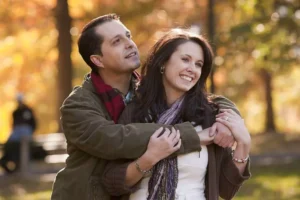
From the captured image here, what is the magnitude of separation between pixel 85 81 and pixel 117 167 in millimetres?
522

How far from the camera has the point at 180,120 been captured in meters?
3.81

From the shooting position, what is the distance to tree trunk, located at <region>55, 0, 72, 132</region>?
→ 20.2m

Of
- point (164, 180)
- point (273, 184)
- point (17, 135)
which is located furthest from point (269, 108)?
point (164, 180)

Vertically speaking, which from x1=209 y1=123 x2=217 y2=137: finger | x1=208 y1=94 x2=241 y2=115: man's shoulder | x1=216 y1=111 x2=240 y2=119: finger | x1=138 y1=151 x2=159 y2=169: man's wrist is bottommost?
x1=138 y1=151 x2=159 y2=169: man's wrist

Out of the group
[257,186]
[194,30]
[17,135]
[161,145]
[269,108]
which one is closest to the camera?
[161,145]

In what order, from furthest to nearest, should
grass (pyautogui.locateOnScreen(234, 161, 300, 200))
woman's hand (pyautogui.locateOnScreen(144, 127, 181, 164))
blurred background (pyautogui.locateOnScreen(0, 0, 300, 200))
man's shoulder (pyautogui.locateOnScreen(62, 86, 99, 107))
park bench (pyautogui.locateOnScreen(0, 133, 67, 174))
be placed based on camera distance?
park bench (pyautogui.locateOnScreen(0, 133, 67, 174))
blurred background (pyautogui.locateOnScreen(0, 0, 300, 200))
grass (pyautogui.locateOnScreen(234, 161, 300, 200))
man's shoulder (pyautogui.locateOnScreen(62, 86, 99, 107))
woman's hand (pyautogui.locateOnScreen(144, 127, 181, 164))

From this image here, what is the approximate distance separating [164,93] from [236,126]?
1.29 ft

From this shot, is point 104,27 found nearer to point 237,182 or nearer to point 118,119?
point 118,119

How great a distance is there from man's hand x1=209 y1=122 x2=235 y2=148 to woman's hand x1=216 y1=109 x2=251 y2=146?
0.06 ft

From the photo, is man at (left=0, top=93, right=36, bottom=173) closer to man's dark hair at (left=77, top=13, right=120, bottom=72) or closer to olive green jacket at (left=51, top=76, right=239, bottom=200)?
man's dark hair at (left=77, top=13, right=120, bottom=72)

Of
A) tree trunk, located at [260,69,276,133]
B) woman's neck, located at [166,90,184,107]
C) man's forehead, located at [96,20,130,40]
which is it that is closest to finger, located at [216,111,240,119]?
woman's neck, located at [166,90,184,107]

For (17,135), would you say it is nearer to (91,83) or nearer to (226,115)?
(91,83)

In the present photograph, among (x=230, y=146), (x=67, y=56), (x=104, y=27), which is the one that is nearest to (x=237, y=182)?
(x=230, y=146)

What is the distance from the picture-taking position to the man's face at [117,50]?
396 centimetres
